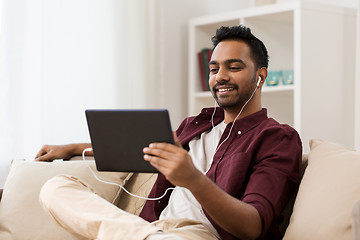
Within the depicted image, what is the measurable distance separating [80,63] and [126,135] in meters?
1.69

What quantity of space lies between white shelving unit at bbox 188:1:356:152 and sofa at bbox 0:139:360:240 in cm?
126

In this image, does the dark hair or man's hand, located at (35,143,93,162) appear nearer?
the dark hair

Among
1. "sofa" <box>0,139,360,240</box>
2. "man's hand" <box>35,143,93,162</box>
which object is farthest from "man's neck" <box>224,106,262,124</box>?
"man's hand" <box>35,143,93,162</box>

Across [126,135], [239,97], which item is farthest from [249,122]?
[126,135]

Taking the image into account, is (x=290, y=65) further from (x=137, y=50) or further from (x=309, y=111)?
(x=137, y=50)

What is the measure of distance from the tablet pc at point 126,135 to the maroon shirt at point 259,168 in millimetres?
304

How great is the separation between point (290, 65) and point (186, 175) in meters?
2.37

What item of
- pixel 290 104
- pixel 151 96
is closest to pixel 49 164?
pixel 151 96

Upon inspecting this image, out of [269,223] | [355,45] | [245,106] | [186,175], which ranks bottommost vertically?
[269,223]

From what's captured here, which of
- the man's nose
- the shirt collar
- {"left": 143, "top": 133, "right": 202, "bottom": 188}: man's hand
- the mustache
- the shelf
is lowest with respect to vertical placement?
{"left": 143, "top": 133, "right": 202, "bottom": 188}: man's hand

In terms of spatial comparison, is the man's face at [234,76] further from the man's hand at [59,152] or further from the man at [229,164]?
the man's hand at [59,152]

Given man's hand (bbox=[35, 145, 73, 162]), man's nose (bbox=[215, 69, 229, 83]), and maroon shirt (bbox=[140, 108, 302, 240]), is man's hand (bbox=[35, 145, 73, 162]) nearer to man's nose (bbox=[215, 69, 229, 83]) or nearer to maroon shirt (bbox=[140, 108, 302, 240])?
maroon shirt (bbox=[140, 108, 302, 240])

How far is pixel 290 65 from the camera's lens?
3.60 m

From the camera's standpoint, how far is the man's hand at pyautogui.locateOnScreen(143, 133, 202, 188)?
1.37 m
